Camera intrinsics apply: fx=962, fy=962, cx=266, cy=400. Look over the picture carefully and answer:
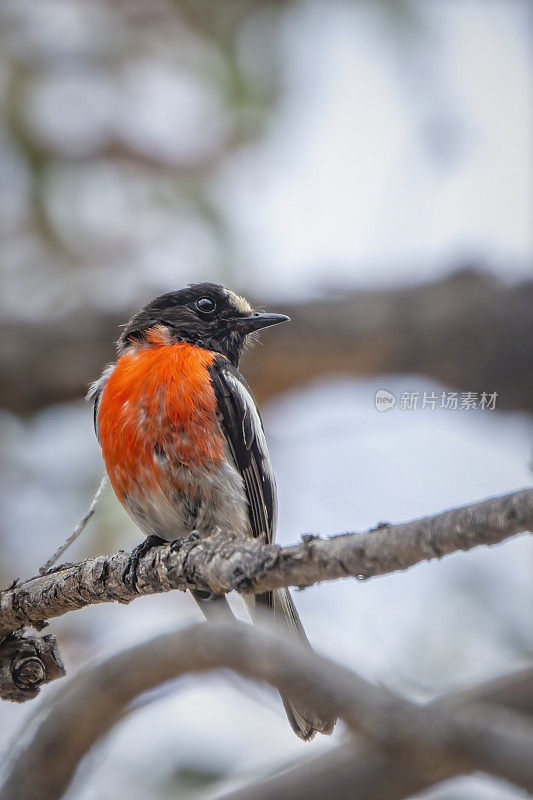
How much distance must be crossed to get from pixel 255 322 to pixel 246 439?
2.00ft

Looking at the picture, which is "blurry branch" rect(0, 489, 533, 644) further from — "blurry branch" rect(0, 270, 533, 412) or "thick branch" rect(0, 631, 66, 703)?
"blurry branch" rect(0, 270, 533, 412)

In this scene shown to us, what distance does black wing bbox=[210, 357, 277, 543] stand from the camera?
4.22 meters

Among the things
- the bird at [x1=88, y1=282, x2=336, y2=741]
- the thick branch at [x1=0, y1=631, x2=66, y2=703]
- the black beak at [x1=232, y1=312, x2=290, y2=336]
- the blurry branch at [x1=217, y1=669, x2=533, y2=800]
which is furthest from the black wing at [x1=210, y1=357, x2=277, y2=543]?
the blurry branch at [x1=217, y1=669, x2=533, y2=800]

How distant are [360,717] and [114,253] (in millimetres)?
7500

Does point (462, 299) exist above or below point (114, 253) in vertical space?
below

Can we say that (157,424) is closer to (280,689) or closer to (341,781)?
(341,781)

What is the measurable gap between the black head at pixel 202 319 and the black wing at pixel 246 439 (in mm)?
271

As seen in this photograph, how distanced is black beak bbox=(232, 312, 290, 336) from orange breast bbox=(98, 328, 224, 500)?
0.42 m

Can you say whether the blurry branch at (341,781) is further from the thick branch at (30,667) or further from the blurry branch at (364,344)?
the blurry branch at (364,344)

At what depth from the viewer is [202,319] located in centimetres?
468

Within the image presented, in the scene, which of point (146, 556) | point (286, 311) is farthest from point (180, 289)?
point (286, 311)

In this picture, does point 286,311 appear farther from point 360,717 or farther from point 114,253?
point 360,717

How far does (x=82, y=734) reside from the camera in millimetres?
2045

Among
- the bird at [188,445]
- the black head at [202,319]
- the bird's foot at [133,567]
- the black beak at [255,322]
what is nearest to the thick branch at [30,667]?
the bird's foot at [133,567]
